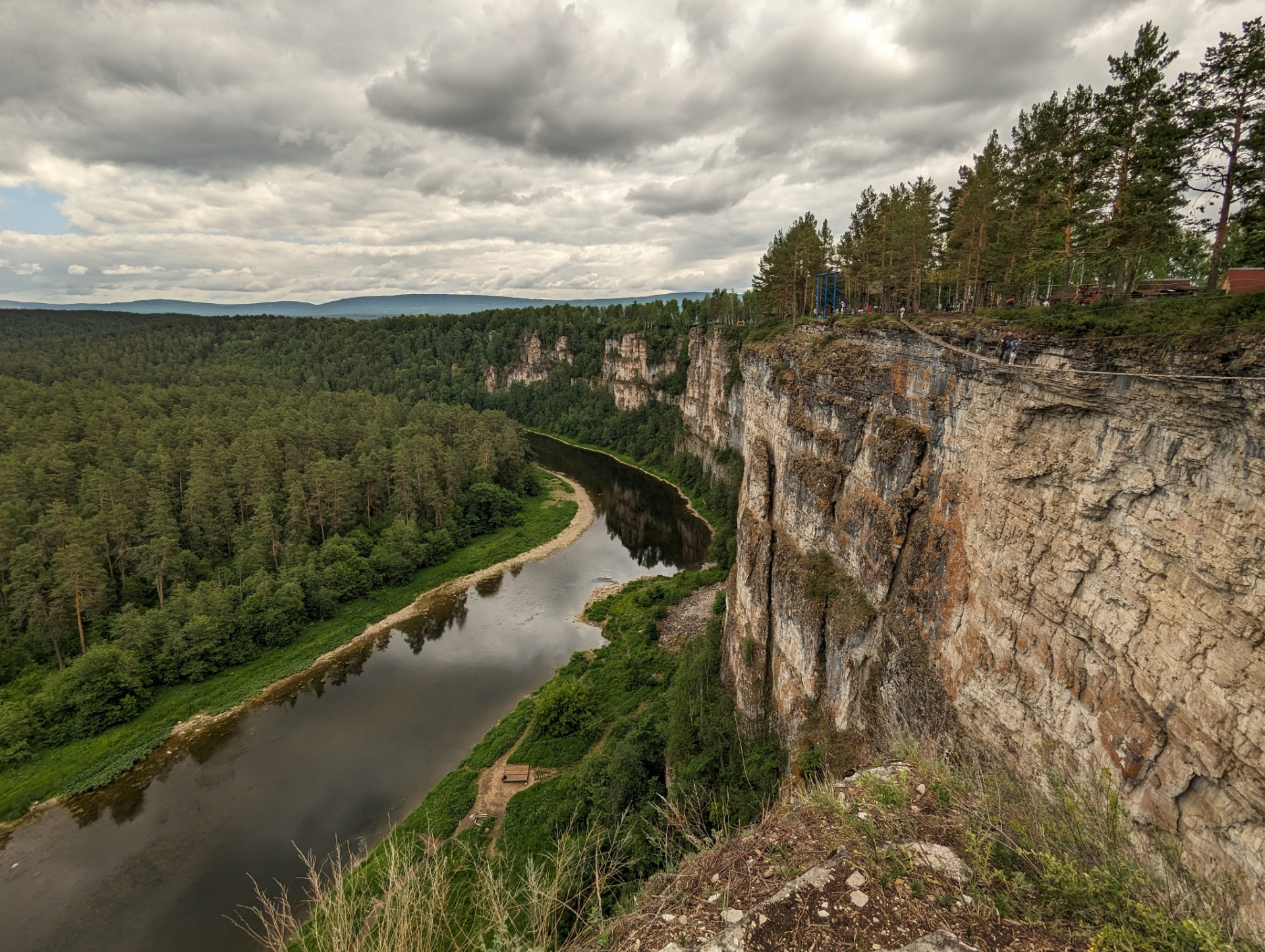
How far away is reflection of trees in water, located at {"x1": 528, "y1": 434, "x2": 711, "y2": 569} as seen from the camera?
5600 cm

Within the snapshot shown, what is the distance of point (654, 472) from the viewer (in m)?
83.7

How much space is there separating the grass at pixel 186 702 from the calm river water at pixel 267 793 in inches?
56.1

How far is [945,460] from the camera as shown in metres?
16.6

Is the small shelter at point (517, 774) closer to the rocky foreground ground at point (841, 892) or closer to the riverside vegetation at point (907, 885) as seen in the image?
the riverside vegetation at point (907, 885)

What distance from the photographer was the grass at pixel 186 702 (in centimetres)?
2659

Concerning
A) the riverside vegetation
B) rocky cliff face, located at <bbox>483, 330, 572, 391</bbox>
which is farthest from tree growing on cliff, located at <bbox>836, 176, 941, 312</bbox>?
rocky cliff face, located at <bbox>483, 330, 572, 391</bbox>

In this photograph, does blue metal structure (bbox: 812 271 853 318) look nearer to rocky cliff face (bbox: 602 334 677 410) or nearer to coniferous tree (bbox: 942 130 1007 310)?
coniferous tree (bbox: 942 130 1007 310)

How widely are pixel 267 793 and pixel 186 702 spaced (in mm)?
10096

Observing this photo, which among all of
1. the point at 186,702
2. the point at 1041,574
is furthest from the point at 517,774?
the point at 1041,574

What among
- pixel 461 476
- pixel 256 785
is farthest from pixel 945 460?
pixel 461 476

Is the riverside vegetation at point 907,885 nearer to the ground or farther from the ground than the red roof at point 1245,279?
nearer to the ground

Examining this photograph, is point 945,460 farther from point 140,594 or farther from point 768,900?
point 140,594

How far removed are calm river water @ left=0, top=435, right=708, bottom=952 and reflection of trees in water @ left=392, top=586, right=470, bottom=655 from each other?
0.16 meters

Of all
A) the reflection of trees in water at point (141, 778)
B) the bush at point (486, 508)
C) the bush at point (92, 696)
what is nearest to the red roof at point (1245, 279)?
the reflection of trees in water at point (141, 778)
